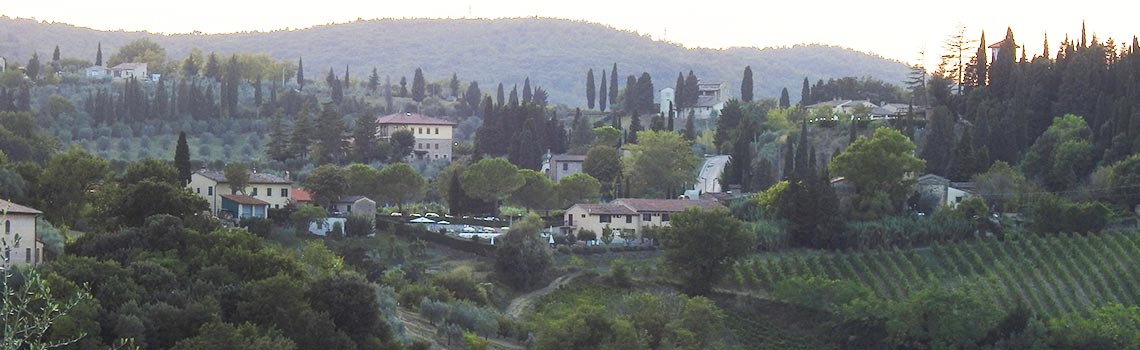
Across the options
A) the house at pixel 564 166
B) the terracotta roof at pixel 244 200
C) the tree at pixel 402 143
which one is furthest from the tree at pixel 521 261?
the tree at pixel 402 143

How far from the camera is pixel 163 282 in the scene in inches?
1681

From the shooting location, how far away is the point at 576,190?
78.5 meters

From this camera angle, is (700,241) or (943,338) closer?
(943,338)

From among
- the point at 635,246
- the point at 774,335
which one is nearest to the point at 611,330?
the point at 774,335

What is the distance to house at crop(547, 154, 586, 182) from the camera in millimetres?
87438

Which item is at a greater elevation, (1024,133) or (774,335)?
(1024,133)

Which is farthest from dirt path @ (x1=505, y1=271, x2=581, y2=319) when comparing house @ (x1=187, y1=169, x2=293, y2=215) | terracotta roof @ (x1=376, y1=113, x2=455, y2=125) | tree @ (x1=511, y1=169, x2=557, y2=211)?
terracotta roof @ (x1=376, y1=113, x2=455, y2=125)

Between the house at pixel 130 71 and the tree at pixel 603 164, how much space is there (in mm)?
47183

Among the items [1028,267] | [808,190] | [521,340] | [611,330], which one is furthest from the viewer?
[808,190]

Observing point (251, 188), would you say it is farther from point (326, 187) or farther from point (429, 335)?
point (429, 335)

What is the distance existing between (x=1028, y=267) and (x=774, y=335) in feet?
32.5

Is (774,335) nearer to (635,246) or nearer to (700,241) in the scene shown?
(700,241)

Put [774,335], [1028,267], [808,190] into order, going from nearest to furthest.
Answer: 1. [774,335]
2. [1028,267]
3. [808,190]

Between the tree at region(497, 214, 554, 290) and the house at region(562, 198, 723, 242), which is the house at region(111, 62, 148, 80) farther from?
the tree at region(497, 214, 554, 290)
